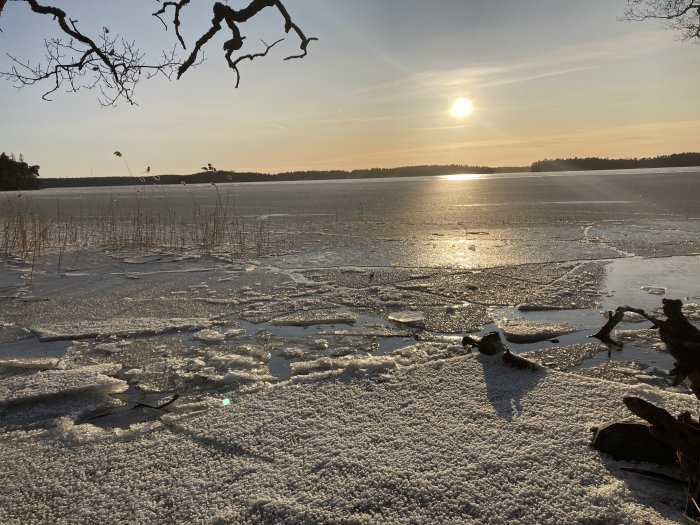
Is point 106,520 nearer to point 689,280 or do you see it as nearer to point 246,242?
point 689,280

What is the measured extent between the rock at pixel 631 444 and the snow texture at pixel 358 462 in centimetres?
5

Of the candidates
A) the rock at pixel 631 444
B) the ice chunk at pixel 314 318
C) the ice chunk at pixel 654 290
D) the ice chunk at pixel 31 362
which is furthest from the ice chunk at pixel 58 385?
the ice chunk at pixel 654 290

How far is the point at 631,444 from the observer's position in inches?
63.1

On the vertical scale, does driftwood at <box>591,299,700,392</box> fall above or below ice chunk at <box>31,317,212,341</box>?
above

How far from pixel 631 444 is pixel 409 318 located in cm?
212

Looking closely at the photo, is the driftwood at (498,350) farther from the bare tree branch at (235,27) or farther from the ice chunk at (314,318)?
the bare tree branch at (235,27)

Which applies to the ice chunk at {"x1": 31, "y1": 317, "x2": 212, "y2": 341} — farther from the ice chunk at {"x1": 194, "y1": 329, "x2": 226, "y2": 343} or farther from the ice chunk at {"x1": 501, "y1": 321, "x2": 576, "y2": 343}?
the ice chunk at {"x1": 501, "y1": 321, "x2": 576, "y2": 343}

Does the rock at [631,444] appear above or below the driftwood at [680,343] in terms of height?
below

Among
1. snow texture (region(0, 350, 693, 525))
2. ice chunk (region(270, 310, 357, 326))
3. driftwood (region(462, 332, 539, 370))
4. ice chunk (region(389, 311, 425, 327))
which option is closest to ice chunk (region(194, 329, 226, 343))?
ice chunk (region(270, 310, 357, 326))

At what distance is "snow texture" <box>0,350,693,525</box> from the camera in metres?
1.40

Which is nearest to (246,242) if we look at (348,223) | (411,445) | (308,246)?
(308,246)

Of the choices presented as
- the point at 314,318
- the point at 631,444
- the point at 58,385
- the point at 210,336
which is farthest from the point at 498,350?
the point at 58,385

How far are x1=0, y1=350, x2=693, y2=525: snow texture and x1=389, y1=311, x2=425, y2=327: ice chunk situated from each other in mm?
1293

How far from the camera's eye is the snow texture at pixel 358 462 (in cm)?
140
